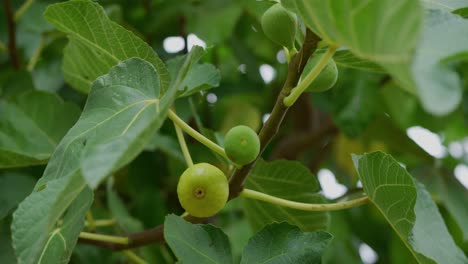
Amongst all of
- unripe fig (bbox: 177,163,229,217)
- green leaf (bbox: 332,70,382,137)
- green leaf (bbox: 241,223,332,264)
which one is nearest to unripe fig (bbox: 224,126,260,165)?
unripe fig (bbox: 177,163,229,217)

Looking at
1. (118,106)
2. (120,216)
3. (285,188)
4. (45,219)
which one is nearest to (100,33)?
(118,106)

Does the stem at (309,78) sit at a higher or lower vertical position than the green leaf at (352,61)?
higher

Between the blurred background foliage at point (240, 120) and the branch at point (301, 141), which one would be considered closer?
the blurred background foliage at point (240, 120)

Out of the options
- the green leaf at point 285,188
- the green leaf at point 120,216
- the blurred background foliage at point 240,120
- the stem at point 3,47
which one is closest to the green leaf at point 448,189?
the blurred background foliage at point 240,120

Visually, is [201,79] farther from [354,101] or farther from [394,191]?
[354,101]

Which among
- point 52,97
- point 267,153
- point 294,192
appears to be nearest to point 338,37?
point 294,192

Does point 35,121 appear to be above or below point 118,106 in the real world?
below

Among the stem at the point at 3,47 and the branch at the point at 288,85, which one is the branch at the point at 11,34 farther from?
the branch at the point at 288,85
